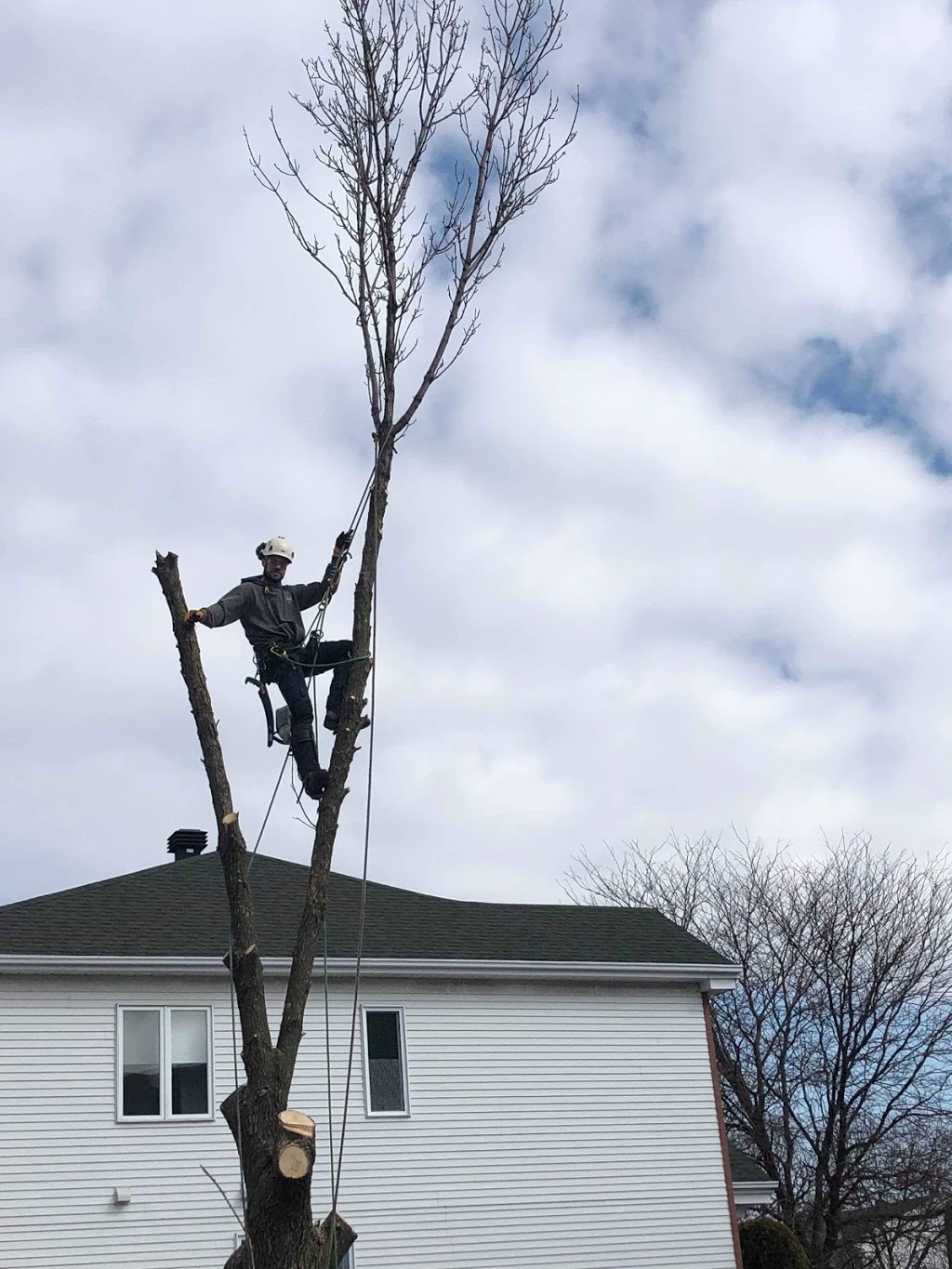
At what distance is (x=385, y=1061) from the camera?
16.5 meters

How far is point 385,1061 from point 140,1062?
2678 mm

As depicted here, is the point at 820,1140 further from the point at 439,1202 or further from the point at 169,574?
the point at 169,574

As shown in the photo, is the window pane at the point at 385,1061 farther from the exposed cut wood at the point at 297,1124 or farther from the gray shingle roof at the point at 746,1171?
the exposed cut wood at the point at 297,1124

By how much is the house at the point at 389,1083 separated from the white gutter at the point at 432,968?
0.03m

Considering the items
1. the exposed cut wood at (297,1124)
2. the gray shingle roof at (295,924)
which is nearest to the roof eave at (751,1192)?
the gray shingle roof at (295,924)

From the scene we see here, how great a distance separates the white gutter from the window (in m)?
0.51

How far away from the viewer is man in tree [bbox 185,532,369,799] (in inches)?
347

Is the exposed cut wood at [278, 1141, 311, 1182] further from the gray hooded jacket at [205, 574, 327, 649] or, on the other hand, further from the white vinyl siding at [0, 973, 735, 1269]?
the white vinyl siding at [0, 973, 735, 1269]

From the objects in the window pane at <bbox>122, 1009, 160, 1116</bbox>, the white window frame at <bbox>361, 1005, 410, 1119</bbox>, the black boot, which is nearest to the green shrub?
the white window frame at <bbox>361, 1005, 410, 1119</bbox>

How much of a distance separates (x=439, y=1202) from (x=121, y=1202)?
3.42 metres

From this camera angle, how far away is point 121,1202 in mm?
14719

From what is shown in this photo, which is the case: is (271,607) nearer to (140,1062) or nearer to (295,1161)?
(295,1161)

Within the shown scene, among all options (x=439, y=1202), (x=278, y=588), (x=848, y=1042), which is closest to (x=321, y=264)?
(x=278, y=588)

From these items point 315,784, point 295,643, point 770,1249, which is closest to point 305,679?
point 295,643
